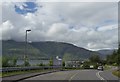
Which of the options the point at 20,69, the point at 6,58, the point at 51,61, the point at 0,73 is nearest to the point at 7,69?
the point at 0,73

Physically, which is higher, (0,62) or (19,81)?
(0,62)

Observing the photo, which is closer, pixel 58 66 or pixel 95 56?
pixel 58 66

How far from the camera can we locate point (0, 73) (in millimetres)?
35344

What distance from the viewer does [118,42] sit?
45.7m

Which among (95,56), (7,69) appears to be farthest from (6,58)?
(95,56)

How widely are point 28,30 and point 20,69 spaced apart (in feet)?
20.4

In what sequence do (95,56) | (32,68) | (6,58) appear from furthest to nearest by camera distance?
1. (95,56)
2. (32,68)
3. (6,58)

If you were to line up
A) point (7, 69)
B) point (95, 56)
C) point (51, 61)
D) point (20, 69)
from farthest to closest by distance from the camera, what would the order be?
point (95, 56) < point (51, 61) < point (20, 69) < point (7, 69)

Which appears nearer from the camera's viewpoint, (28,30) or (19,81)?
(19,81)

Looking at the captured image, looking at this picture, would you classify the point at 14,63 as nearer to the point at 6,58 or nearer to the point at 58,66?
the point at 6,58

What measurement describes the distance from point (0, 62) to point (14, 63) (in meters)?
6.70

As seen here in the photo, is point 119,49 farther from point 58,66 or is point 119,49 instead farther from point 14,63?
point 58,66

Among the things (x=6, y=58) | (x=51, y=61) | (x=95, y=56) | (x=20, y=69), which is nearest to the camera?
(x=20, y=69)

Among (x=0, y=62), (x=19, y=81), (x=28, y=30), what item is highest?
(x=28, y=30)
